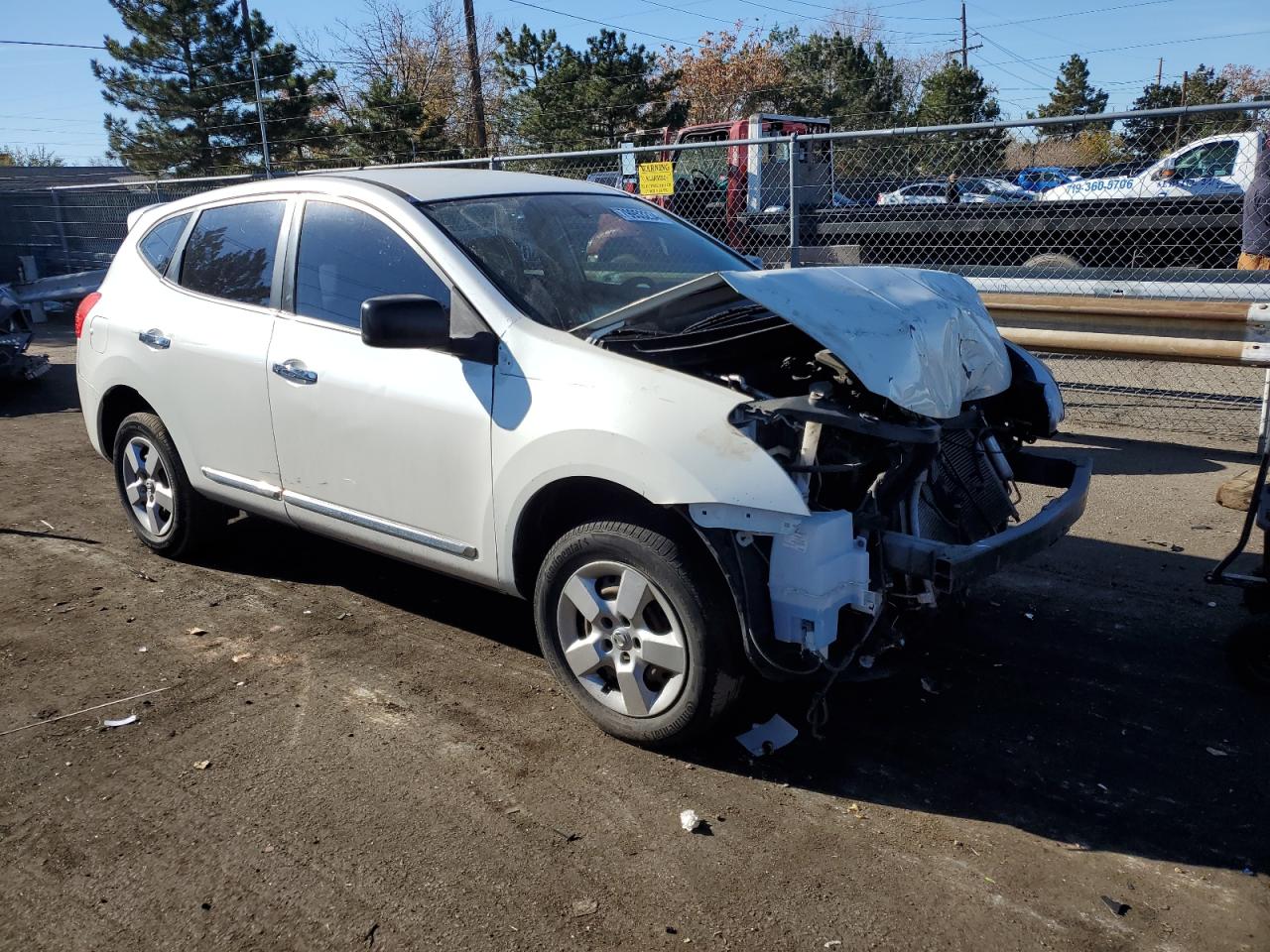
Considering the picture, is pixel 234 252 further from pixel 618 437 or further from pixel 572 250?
pixel 618 437

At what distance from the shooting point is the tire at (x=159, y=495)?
17.0ft

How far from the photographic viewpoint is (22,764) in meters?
3.55

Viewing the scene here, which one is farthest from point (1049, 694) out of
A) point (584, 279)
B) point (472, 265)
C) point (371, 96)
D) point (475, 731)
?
point (371, 96)

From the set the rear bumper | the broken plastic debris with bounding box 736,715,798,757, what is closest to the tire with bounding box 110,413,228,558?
the broken plastic debris with bounding box 736,715,798,757

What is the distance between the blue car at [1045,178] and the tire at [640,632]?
12.0 metres

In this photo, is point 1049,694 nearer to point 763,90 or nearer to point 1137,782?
point 1137,782

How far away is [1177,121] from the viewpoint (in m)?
10.1

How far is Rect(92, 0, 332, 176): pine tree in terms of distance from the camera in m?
30.8

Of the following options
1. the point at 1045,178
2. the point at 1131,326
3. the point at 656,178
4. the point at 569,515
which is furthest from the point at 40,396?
the point at 1045,178

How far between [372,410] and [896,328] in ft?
6.45

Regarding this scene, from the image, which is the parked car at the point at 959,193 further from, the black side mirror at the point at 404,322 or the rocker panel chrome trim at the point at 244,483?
the black side mirror at the point at 404,322

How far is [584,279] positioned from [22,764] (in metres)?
2.62

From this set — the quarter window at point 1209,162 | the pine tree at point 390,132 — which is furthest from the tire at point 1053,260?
the pine tree at point 390,132

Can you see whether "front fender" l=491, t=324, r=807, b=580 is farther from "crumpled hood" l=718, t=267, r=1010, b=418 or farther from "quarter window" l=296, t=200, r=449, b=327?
"quarter window" l=296, t=200, r=449, b=327
